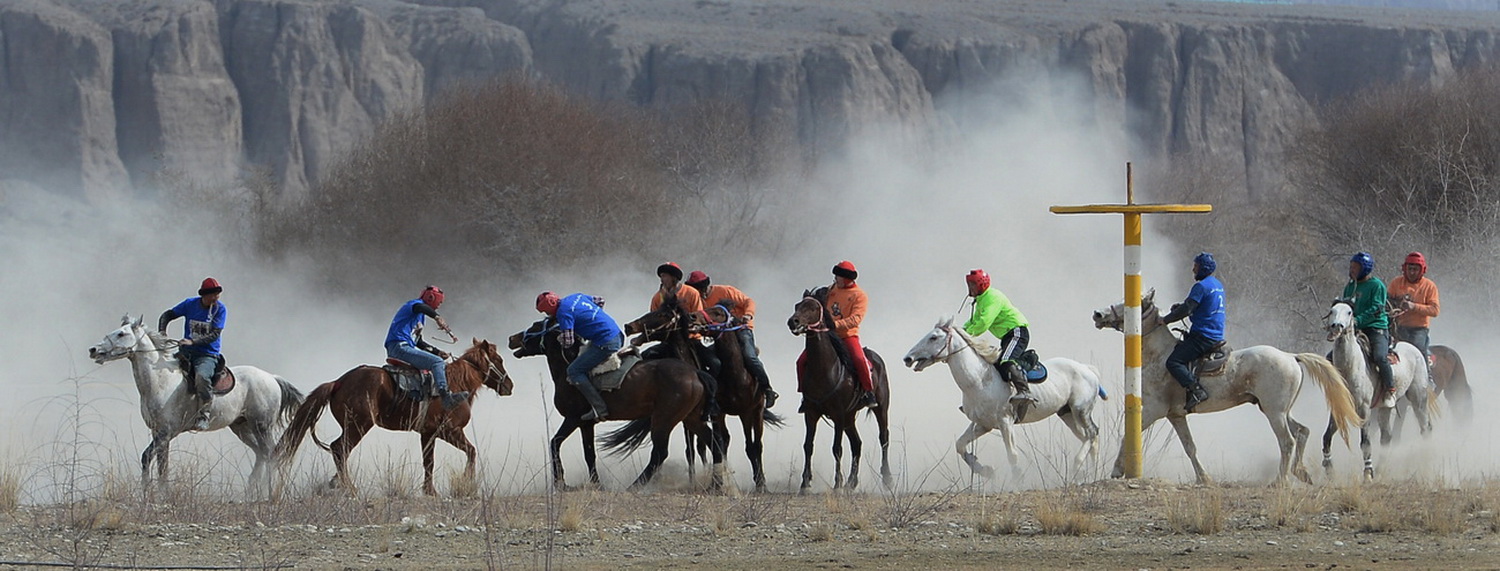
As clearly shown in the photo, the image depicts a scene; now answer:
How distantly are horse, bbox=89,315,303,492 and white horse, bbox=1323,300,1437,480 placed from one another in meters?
10.0

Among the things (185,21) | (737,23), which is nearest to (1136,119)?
(737,23)

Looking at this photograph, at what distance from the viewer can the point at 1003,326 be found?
712 inches

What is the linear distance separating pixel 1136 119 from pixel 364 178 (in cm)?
4077

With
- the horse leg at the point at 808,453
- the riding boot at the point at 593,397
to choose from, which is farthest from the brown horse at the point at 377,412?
the horse leg at the point at 808,453

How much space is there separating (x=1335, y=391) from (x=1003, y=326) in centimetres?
307

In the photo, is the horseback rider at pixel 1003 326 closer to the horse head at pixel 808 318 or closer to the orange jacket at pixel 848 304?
the orange jacket at pixel 848 304

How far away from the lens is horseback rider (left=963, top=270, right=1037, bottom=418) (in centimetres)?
1794

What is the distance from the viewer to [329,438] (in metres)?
24.4

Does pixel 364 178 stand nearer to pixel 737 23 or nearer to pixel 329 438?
pixel 329 438

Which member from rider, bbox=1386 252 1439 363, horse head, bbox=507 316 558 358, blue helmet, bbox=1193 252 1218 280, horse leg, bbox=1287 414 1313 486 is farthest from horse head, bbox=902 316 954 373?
rider, bbox=1386 252 1439 363

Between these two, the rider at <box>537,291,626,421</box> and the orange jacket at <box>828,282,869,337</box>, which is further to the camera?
the orange jacket at <box>828,282,869,337</box>

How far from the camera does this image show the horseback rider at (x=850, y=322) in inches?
716

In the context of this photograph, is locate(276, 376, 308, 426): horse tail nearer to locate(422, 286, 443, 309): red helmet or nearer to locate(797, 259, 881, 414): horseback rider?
locate(422, 286, 443, 309): red helmet

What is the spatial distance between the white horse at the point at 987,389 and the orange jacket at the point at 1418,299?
3.87m
